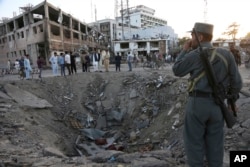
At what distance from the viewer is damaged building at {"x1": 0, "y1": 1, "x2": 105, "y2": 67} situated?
3365 cm

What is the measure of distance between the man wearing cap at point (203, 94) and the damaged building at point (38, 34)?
30.9 meters

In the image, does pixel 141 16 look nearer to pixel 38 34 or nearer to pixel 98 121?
pixel 38 34

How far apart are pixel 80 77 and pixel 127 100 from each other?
369cm

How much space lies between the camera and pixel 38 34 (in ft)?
111

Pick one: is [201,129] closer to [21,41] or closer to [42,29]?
[42,29]

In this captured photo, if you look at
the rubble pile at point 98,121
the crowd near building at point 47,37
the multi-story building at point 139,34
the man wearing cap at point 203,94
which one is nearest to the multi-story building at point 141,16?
the multi-story building at point 139,34

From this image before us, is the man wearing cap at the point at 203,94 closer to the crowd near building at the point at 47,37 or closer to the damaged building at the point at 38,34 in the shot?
the crowd near building at the point at 47,37

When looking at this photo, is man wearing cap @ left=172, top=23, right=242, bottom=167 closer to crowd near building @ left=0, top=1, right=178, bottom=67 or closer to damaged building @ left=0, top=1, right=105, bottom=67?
crowd near building @ left=0, top=1, right=178, bottom=67

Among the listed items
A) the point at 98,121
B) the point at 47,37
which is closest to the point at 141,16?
the point at 47,37

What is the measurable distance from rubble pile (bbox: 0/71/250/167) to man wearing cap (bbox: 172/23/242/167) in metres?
1.61

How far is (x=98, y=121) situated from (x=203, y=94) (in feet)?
31.3

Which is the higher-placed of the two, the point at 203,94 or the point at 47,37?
the point at 47,37

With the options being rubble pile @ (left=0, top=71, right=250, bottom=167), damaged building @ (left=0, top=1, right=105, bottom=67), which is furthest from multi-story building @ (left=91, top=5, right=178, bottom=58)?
rubble pile @ (left=0, top=71, right=250, bottom=167)

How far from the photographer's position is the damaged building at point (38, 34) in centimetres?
3365
